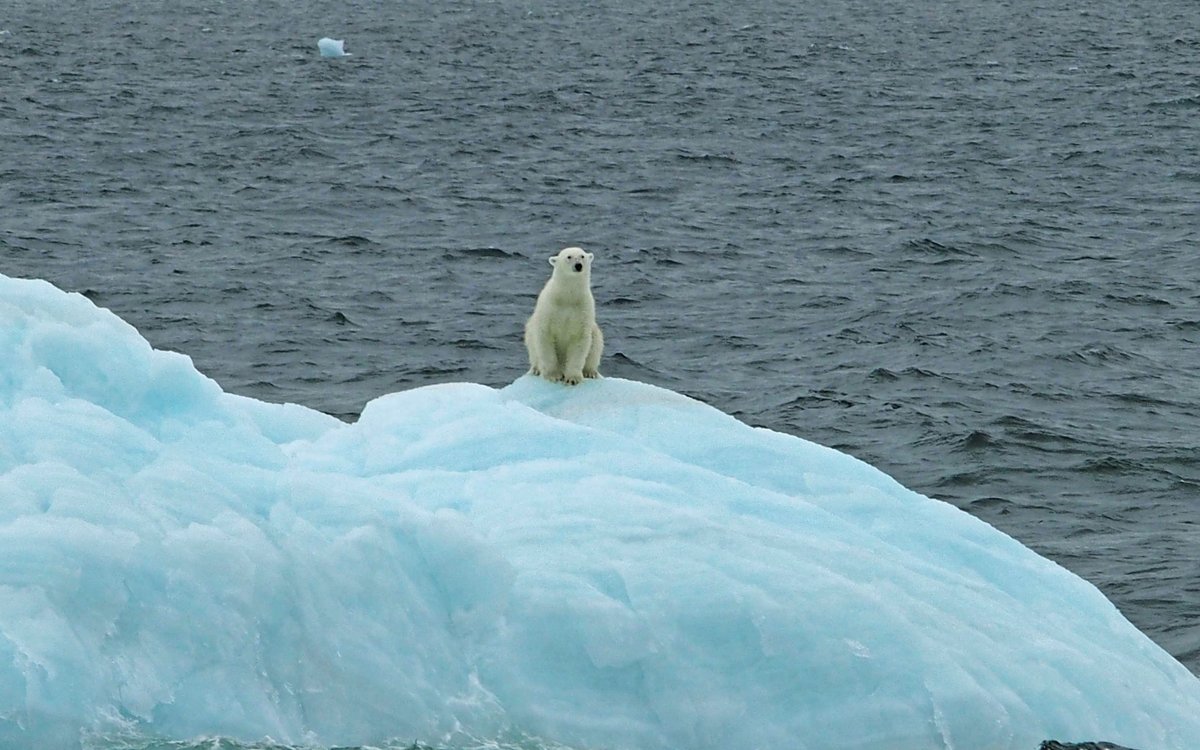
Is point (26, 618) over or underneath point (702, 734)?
over

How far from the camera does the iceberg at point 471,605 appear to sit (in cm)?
759

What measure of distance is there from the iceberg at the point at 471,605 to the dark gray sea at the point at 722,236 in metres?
3.94

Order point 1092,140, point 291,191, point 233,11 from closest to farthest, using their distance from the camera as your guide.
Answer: point 291,191, point 1092,140, point 233,11

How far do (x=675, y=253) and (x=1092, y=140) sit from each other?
1440 centimetres

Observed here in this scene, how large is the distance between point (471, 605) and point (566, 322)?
3217 millimetres

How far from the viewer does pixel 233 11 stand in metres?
66.2

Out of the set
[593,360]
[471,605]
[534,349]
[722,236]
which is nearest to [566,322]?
[534,349]

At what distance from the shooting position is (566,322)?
36.2 ft

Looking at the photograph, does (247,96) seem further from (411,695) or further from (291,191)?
(411,695)

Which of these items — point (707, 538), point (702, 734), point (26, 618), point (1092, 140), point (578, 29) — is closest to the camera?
point (26, 618)

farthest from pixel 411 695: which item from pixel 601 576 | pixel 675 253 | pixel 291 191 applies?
pixel 291 191

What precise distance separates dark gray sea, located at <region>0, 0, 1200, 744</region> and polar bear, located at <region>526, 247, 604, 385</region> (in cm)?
468

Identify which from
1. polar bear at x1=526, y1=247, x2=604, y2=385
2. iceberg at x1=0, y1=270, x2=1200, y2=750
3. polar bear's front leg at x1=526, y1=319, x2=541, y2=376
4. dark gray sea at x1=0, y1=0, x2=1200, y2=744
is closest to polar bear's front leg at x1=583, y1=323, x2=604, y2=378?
polar bear at x1=526, y1=247, x2=604, y2=385

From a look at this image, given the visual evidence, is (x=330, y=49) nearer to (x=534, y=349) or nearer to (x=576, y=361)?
(x=534, y=349)
